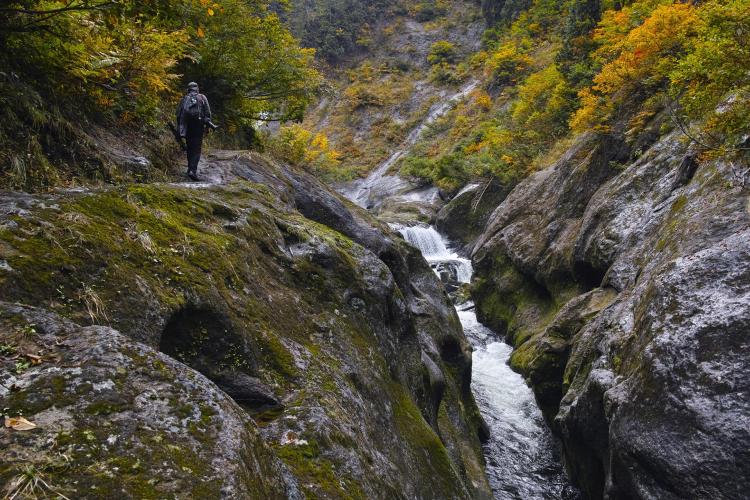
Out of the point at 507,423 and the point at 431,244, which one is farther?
the point at 431,244

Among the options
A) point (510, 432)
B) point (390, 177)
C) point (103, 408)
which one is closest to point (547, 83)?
point (390, 177)

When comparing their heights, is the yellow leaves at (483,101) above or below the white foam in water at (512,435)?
above

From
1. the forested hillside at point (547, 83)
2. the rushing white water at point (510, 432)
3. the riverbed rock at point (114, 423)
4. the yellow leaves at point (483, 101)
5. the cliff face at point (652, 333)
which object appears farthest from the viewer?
the yellow leaves at point (483, 101)

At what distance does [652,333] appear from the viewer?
20.6ft

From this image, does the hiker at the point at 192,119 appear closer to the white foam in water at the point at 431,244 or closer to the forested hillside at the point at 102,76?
the forested hillside at the point at 102,76

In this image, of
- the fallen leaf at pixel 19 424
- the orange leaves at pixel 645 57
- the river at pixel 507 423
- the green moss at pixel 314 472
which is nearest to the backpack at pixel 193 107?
the green moss at pixel 314 472

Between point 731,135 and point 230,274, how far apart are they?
790cm

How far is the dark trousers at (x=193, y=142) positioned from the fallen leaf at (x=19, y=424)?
21.2 feet

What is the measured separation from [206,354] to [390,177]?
3679cm

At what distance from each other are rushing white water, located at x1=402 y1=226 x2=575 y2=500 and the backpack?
8849mm

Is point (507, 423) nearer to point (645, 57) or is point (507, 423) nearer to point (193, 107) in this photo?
point (193, 107)

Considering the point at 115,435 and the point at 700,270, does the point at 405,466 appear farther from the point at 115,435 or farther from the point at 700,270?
the point at 700,270

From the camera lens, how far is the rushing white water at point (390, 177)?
3712 cm

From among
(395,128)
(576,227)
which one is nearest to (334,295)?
(576,227)
